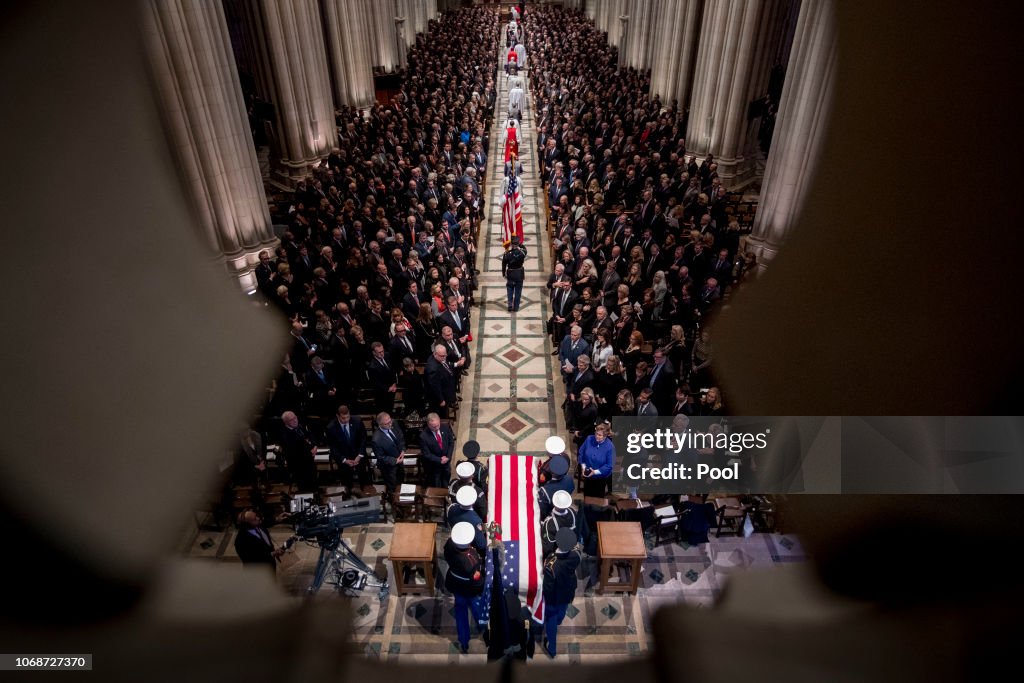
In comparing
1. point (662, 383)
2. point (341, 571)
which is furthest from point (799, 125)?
point (341, 571)

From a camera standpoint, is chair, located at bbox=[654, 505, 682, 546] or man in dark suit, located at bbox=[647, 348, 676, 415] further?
Answer: man in dark suit, located at bbox=[647, 348, 676, 415]

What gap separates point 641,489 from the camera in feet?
20.1

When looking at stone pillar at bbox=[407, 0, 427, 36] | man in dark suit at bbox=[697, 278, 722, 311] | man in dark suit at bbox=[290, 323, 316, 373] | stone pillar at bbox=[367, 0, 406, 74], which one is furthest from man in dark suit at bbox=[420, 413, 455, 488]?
stone pillar at bbox=[407, 0, 427, 36]

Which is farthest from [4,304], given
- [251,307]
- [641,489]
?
[641,489]

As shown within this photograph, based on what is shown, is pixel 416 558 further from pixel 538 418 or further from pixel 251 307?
pixel 251 307

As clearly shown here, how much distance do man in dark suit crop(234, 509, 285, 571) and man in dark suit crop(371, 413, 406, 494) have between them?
1.39m

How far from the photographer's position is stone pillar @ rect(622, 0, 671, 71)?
78.9 ft

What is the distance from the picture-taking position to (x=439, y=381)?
7.18 metres

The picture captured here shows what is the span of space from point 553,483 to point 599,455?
67 centimetres

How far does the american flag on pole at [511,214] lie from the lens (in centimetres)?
1139

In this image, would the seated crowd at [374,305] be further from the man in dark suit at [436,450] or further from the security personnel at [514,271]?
the security personnel at [514,271]

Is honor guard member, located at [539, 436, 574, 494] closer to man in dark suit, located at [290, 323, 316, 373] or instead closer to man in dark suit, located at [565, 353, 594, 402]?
man in dark suit, located at [565, 353, 594, 402]

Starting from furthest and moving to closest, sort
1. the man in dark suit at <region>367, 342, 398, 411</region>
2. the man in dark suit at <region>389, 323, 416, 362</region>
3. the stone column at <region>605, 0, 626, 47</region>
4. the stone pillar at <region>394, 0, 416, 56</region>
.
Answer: the stone column at <region>605, 0, 626, 47</region>, the stone pillar at <region>394, 0, 416, 56</region>, the man in dark suit at <region>389, 323, 416, 362</region>, the man in dark suit at <region>367, 342, 398, 411</region>

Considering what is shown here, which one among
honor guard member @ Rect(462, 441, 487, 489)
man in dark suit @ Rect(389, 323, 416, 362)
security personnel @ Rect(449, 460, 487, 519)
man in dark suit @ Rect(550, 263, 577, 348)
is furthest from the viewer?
man in dark suit @ Rect(550, 263, 577, 348)
